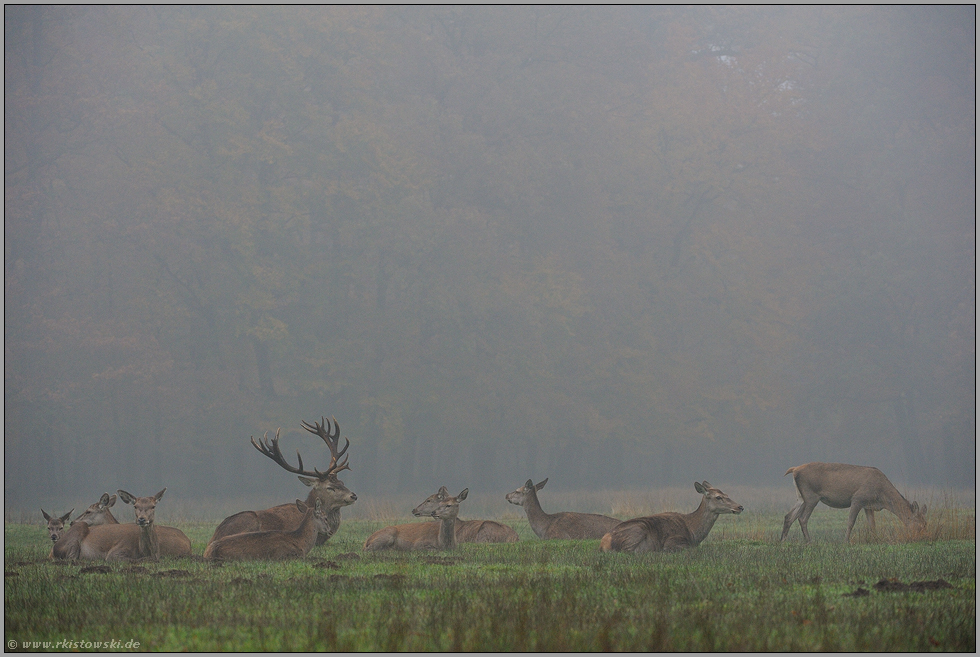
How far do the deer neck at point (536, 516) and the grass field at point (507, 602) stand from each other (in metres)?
2.11

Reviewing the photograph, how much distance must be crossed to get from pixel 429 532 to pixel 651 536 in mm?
2398

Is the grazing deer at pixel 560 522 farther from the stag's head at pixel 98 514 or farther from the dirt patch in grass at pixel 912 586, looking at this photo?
the stag's head at pixel 98 514

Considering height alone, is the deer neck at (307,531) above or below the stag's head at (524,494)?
below

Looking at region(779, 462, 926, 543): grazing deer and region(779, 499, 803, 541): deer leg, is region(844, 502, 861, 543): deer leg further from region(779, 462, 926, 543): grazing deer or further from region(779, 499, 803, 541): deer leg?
region(779, 499, 803, 541): deer leg

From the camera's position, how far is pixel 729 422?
2475cm

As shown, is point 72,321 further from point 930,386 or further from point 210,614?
point 930,386

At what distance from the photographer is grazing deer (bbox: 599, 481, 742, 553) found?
970cm

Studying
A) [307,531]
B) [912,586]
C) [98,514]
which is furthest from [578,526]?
[98,514]

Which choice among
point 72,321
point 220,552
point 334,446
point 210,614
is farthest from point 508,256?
point 210,614

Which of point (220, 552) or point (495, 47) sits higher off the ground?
point (495, 47)

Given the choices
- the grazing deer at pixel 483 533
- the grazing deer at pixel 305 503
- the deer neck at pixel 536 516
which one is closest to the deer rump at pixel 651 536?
the grazing deer at pixel 483 533

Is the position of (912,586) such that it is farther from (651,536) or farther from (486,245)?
A: (486,245)

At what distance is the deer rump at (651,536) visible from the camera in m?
9.67

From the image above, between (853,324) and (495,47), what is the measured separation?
12320 millimetres
